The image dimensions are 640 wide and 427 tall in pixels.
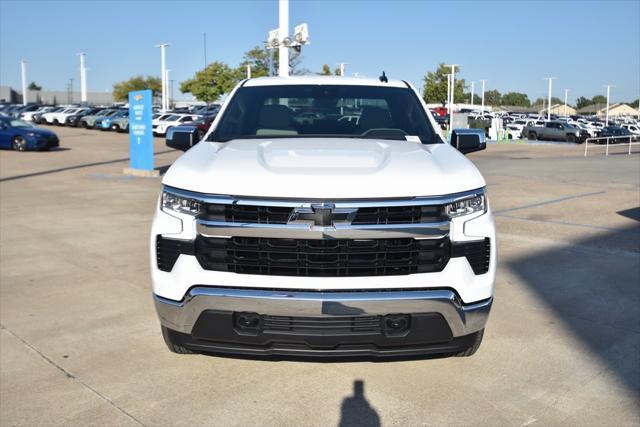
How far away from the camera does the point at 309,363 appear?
4363 millimetres

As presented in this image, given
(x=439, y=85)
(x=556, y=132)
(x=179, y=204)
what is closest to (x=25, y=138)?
(x=179, y=204)

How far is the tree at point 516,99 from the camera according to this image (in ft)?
434

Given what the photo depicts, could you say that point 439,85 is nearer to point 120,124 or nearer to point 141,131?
point 120,124

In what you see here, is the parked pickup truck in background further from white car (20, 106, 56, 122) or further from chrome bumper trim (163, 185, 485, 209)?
chrome bumper trim (163, 185, 485, 209)

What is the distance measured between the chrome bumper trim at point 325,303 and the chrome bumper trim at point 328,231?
0.93 feet

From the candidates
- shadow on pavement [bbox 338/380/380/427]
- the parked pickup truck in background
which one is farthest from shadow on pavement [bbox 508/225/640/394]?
the parked pickup truck in background

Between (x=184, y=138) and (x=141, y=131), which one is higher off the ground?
(x=184, y=138)

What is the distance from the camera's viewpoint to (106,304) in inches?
222

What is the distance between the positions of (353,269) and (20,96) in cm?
12723

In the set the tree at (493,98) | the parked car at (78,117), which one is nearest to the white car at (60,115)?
the parked car at (78,117)

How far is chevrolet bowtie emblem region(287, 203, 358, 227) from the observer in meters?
3.28

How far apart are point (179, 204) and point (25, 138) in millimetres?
24813

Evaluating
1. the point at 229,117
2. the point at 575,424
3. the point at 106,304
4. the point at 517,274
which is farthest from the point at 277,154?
the point at 517,274

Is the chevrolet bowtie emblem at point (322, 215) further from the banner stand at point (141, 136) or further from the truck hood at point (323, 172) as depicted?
the banner stand at point (141, 136)
